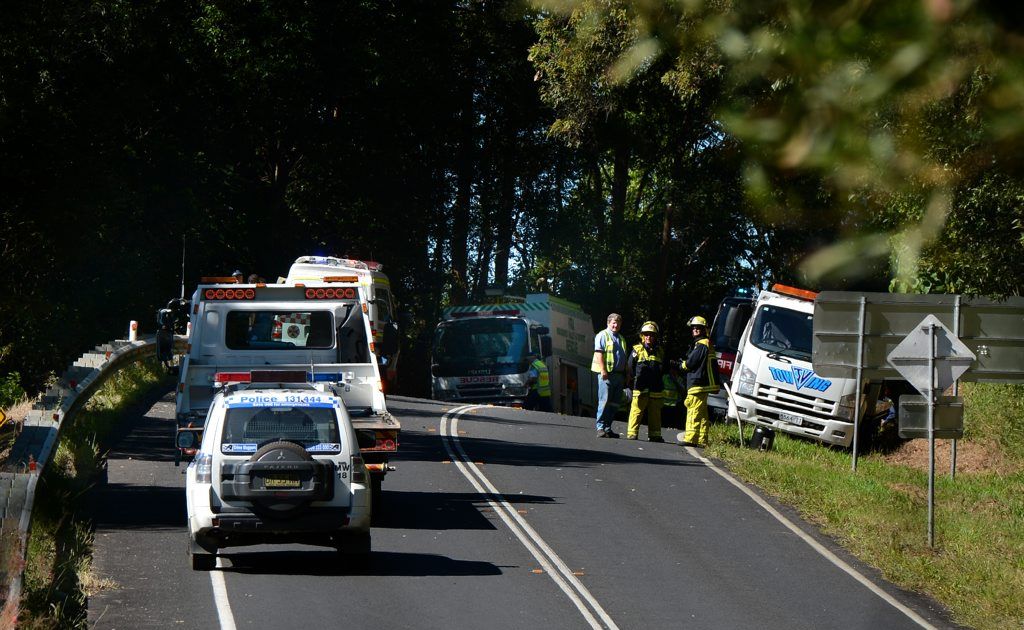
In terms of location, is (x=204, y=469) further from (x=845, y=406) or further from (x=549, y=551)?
(x=845, y=406)

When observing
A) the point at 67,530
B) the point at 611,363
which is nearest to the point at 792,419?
the point at 611,363

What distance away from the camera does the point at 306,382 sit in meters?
15.1

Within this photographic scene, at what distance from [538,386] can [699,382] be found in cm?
1168

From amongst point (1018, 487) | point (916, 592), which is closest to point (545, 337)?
point (1018, 487)

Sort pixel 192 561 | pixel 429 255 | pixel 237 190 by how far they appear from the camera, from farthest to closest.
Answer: pixel 429 255 < pixel 237 190 < pixel 192 561

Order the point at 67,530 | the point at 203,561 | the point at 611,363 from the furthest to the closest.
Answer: the point at 611,363 < the point at 67,530 < the point at 203,561

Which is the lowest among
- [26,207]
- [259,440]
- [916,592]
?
[916,592]

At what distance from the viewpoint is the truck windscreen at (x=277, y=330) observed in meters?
Result: 16.7

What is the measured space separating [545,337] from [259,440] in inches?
818

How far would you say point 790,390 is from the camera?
24.8 m

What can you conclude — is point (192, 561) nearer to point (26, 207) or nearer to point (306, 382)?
point (306, 382)

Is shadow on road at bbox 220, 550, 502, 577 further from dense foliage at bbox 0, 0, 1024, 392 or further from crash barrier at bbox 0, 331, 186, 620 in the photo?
dense foliage at bbox 0, 0, 1024, 392

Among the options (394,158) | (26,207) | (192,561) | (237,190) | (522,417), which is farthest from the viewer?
(394,158)

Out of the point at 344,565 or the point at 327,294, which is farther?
the point at 327,294
